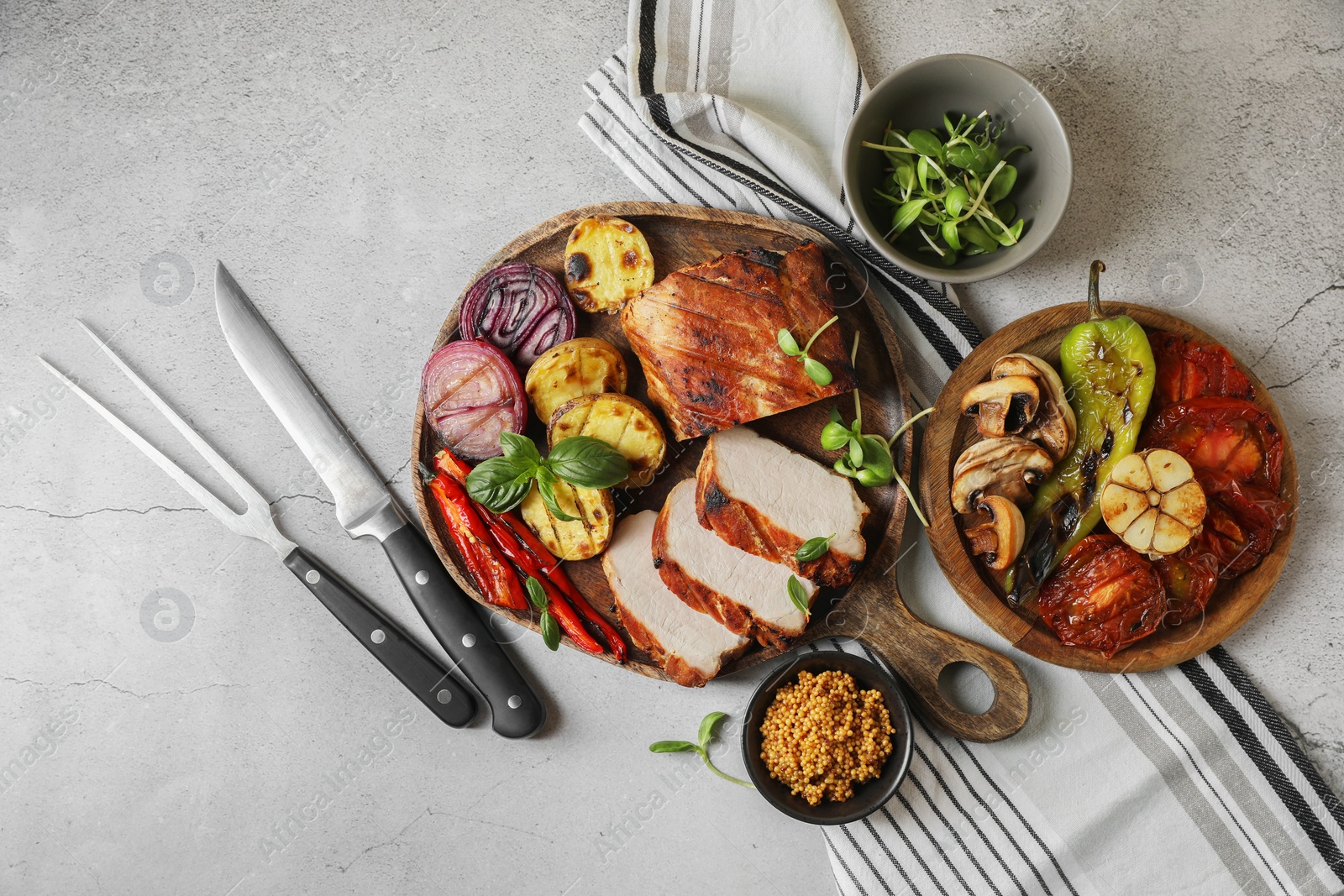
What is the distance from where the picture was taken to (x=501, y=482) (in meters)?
2.34

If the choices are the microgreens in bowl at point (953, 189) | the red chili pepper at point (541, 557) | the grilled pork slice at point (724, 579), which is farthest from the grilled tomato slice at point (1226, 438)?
the red chili pepper at point (541, 557)

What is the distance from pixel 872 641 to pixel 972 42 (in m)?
2.05

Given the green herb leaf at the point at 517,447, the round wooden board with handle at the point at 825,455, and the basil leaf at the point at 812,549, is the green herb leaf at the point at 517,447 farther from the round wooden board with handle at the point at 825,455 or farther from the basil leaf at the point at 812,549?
the basil leaf at the point at 812,549

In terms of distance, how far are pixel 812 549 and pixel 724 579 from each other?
32cm

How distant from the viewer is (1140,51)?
2.58 metres

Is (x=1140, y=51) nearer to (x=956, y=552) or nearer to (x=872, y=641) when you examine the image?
(x=956, y=552)

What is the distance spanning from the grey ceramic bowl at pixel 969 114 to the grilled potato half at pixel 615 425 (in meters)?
0.88

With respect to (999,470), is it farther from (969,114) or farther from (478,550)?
(478,550)

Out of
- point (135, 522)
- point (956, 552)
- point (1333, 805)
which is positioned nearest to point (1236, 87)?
point (956, 552)

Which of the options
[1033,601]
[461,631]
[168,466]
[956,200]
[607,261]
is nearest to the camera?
[956,200]

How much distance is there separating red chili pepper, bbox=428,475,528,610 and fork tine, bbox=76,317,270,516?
2.33 feet

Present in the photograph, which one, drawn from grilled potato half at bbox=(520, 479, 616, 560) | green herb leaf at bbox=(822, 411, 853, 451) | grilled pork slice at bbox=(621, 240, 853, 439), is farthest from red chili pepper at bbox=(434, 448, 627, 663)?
green herb leaf at bbox=(822, 411, 853, 451)

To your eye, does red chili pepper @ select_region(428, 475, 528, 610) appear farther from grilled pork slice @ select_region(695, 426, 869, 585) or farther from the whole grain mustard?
the whole grain mustard

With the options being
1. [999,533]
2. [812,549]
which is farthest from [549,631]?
[999,533]
